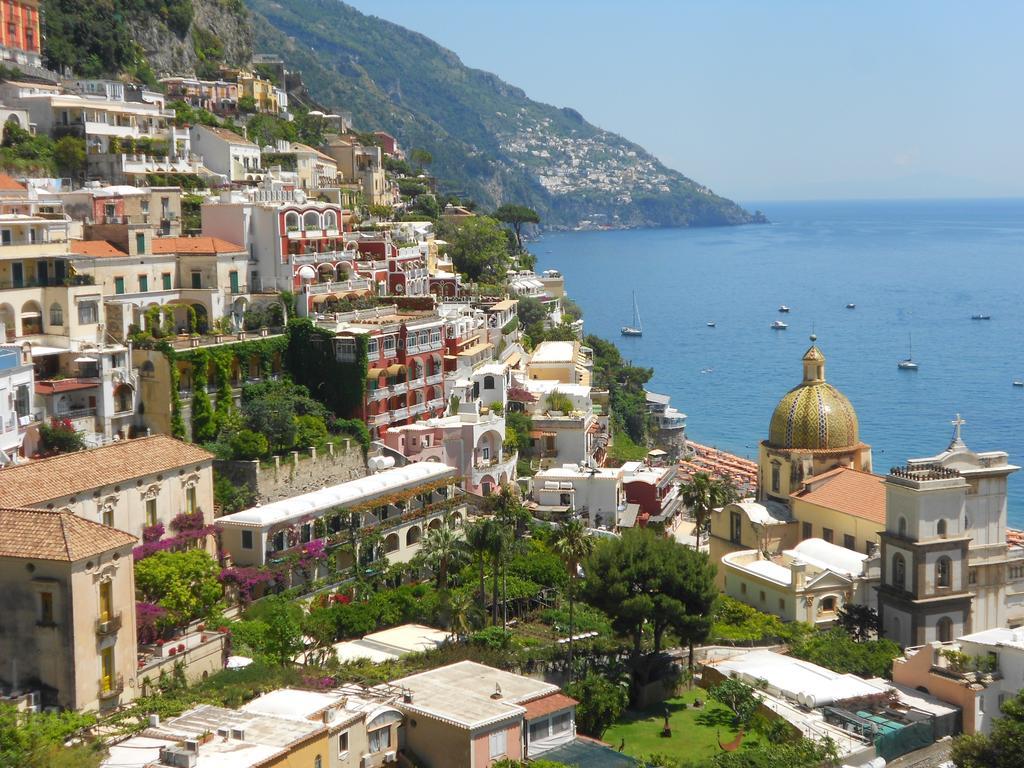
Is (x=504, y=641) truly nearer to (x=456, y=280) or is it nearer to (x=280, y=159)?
(x=456, y=280)

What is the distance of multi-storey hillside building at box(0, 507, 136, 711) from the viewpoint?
30.2 meters

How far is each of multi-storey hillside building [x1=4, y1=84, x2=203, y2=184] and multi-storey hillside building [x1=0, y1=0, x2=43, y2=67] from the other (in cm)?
693

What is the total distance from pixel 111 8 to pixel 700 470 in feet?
150

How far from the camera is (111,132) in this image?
6775 centimetres

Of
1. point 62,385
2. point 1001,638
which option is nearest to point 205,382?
point 62,385

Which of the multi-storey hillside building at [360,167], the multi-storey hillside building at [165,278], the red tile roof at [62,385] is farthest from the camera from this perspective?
the multi-storey hillside building at [360,167]

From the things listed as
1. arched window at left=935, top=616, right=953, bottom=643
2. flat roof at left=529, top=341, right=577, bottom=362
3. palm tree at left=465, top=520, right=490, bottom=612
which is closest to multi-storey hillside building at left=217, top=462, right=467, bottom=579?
palm tree at left=465, top=520, right=490, bottom=612

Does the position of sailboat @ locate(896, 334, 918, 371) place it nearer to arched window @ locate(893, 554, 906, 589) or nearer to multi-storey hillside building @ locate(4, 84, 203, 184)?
multi-storey hillside building @ locate(4, 84, 203, 184)

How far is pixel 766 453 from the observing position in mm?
53625

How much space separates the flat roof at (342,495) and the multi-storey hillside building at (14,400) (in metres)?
6.37

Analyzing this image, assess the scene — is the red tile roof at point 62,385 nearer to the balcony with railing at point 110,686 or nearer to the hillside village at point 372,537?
the hillside village at point 372,537

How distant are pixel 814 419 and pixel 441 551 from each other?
17.8m

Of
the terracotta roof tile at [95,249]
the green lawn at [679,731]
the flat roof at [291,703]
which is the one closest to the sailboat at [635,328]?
the terracotta roof tile at [95,249]

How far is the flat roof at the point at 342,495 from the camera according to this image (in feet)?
138
